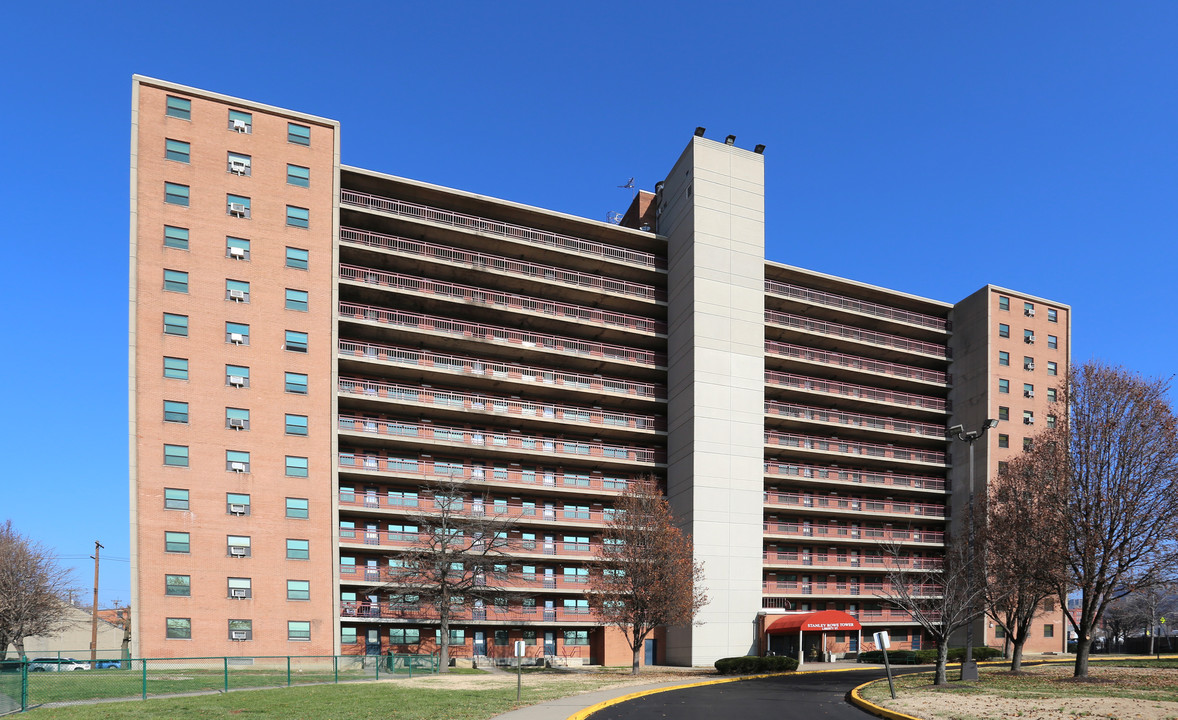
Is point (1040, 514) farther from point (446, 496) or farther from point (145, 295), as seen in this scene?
point (145, 295)

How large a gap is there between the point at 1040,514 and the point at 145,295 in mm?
51894

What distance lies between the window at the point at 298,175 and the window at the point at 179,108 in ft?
22.2

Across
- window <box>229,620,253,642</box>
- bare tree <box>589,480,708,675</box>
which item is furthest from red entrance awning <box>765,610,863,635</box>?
window <box>229,620,253,642</box>

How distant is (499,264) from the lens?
6400 cm

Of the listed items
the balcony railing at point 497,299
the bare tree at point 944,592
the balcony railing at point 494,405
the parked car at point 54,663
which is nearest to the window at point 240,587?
the parked car at point 54,663

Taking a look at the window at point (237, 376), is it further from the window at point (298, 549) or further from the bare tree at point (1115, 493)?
the bare tree at point (1115, 493)

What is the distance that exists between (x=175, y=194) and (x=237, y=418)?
14713 mm

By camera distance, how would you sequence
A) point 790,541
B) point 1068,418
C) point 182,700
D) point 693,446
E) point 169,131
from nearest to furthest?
point 182,700
point 1068,418
point 169,131
point 693,446
point 790,541

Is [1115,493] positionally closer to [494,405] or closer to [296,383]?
[494,405]

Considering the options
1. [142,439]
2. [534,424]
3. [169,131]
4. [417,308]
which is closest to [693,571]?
[534,424]

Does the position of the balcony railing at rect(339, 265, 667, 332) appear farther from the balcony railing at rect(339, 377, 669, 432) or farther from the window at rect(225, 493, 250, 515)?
the window at rect(225, 493, 250, 515)

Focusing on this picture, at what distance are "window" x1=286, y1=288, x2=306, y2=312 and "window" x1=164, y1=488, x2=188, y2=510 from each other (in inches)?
516

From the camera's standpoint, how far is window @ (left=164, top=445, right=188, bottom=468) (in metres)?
49.9

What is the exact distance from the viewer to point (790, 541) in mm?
71125
